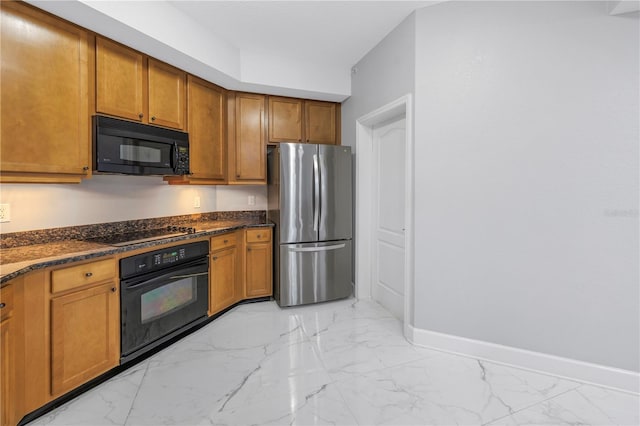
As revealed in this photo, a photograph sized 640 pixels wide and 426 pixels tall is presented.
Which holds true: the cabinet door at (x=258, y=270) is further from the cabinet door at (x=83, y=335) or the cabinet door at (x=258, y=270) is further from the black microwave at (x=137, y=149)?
the cabinet door at (x=83, y=335)

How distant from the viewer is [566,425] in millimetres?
1642

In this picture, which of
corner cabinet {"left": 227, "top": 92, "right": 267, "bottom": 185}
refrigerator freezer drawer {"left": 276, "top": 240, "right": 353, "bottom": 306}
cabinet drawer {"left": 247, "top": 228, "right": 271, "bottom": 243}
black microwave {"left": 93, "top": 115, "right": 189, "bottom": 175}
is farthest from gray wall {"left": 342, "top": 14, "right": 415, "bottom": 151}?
black microwave {"left": 93, "top": 115, "right": 189, "bottom": 175}

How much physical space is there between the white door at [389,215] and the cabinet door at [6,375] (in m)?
2.77

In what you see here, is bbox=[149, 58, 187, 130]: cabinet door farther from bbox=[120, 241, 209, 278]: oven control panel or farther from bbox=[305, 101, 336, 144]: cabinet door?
bbox=[305, 101, 336, 144]: cabinet door

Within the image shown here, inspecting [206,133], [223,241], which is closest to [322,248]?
[223,241]

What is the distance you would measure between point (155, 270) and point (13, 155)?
1072 mm

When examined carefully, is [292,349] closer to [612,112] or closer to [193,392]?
[193,392]

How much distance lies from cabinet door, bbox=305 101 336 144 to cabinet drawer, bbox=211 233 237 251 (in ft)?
4.86

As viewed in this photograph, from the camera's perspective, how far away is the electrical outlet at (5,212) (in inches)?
76.1

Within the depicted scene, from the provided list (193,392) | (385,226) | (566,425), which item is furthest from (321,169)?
(566,425)

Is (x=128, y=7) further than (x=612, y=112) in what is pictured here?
Yes

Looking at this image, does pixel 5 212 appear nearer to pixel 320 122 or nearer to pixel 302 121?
pixel 302 121

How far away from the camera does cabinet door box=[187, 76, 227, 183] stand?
2949mm

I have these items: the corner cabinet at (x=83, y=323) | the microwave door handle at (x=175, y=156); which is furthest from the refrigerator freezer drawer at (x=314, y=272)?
the corner cabinet at (x=83, y=323)
